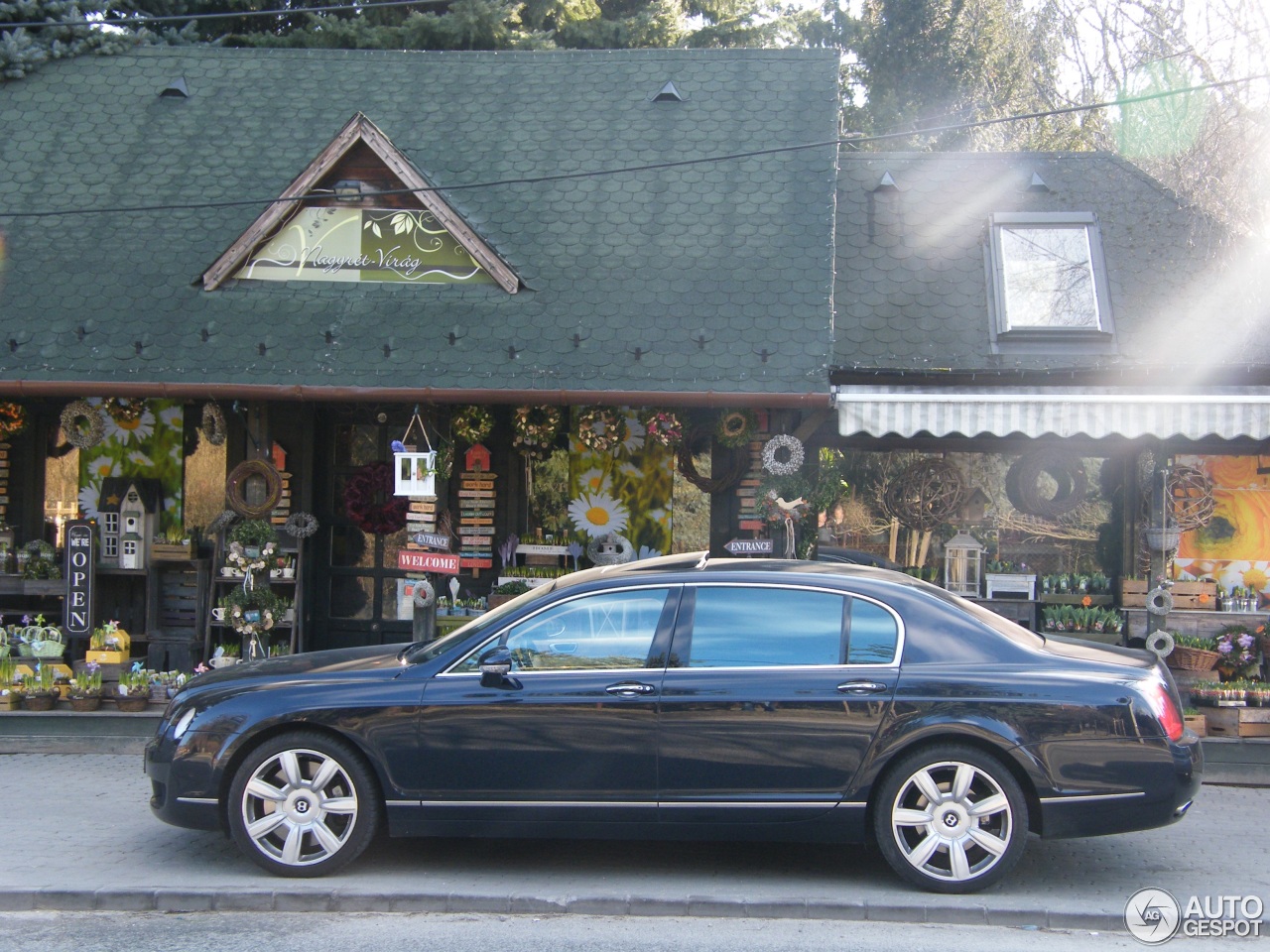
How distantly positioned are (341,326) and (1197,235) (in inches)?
314

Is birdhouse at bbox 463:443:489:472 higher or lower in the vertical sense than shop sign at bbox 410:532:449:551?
higher

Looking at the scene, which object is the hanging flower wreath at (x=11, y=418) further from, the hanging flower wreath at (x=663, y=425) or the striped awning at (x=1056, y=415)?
the striped awning at (x=1056, y=415)

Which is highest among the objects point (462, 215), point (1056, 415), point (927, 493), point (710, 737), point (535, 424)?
point (462, 215)

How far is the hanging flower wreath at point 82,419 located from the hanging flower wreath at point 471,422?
2.91 meters

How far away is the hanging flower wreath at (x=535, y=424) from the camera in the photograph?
35.2 feet

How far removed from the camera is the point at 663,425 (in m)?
10.3

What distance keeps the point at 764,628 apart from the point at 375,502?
5.96 meters

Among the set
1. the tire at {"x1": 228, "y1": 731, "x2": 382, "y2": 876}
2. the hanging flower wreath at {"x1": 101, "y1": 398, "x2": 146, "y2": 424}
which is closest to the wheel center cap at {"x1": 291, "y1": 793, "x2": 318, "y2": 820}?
the tire at {"x1": 228, "y1": 731, "x2": 382, "y2": 876}

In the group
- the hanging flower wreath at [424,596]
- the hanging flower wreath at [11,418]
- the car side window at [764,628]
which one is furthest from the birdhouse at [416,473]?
the car side window at [764,628]

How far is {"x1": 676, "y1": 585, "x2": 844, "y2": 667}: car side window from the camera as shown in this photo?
6.25m

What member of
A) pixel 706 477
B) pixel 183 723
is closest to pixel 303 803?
pixel 183 723

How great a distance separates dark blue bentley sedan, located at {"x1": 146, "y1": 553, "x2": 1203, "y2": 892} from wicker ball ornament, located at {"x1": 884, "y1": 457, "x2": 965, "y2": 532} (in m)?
3.90

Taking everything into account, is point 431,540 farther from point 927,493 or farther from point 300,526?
point 927,493

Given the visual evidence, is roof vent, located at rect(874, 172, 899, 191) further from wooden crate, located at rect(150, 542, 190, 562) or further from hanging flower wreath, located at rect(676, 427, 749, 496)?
wooden crate, located at rect(150, 542, 190, 562)
